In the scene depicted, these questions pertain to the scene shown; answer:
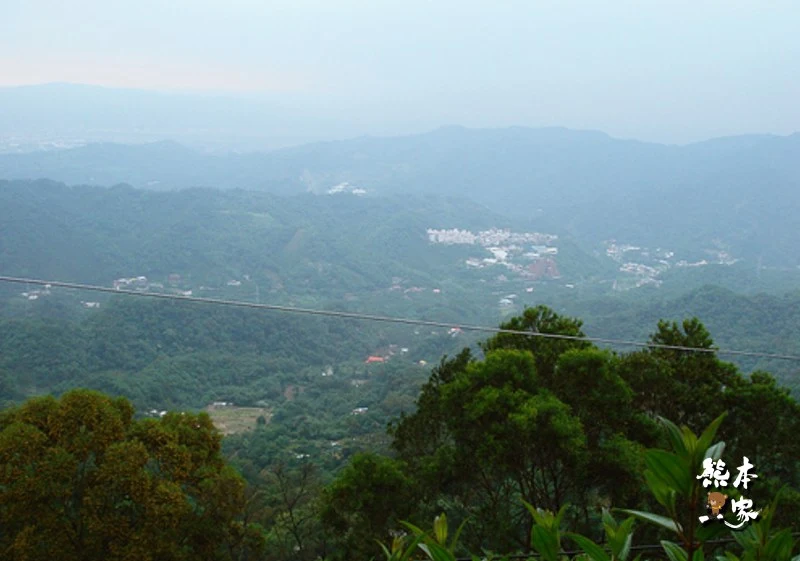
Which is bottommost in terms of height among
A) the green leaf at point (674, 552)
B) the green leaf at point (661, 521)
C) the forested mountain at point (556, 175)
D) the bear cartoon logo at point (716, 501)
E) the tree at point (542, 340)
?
the tree at point (542, 340)

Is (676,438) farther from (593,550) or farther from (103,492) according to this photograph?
(103,492)

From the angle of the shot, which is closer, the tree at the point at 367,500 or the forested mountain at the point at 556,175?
the tree at the point at 367,500

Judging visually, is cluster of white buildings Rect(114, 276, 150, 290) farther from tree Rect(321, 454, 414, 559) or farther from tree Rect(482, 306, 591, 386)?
tree Rect(321, 454, 414, 559)

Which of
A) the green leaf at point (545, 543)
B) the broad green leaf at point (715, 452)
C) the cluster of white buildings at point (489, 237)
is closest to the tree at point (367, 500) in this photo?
the green leaf at point (545, 543)

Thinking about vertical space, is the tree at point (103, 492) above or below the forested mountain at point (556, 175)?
below

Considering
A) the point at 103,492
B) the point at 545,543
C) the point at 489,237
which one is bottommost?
the point at 103,492

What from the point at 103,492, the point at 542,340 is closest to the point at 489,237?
Result: the point at 542,340

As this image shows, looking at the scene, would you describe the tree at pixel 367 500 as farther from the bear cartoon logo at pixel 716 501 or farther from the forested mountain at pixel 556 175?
the forested mountain at pixel 556 175
